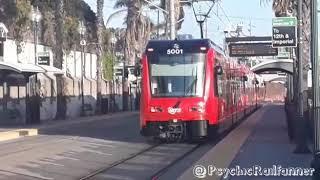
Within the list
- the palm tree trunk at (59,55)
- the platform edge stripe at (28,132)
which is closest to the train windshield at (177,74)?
the platform edge stripe at (28,132)

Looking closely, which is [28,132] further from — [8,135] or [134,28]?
[134,28]

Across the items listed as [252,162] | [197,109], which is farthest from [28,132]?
[252,162]

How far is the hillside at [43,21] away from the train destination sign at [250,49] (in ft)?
37.4

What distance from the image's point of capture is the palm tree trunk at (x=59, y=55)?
4384 centimetres

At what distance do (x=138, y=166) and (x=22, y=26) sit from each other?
26.0m

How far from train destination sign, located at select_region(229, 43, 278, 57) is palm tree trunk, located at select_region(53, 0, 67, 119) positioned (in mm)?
17068

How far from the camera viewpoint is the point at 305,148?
728 inches

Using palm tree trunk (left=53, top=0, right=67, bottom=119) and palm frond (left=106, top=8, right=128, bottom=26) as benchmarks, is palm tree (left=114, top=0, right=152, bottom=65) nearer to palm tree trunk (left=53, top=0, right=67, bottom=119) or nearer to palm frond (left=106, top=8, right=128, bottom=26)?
palm frond (left=106, top=8, right=128, bottom=26)

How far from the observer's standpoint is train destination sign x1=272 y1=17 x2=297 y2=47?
19.0m

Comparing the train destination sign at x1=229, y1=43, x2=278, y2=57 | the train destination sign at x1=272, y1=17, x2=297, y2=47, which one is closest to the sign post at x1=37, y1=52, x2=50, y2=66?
the train destination sign at x1=229, y1=43, x2=278, y2=57

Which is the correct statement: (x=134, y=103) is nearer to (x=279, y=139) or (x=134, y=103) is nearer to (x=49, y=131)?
(x=49, y=131)

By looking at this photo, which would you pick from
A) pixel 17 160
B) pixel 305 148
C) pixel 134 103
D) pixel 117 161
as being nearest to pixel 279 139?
pixel 305 148

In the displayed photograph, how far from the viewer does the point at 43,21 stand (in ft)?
165

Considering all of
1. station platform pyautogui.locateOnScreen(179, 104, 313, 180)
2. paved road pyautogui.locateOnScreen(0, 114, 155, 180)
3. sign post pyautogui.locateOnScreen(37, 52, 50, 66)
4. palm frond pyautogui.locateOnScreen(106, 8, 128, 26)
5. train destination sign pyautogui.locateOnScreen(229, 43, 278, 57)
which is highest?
palm frond pyautogui.locateOnScreen(106, 8, 128, 26)
